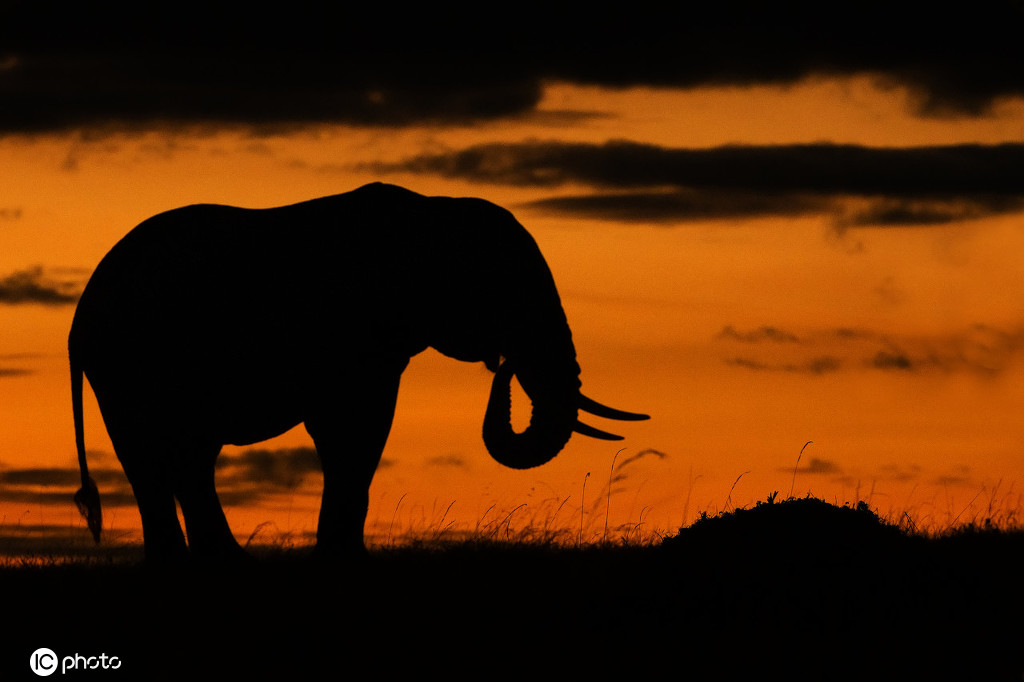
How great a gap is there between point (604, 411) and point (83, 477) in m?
5.90

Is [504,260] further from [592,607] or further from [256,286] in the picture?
[592,607]

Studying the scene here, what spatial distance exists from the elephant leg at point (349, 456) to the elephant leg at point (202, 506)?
1076mm

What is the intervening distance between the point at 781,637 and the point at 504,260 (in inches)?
236

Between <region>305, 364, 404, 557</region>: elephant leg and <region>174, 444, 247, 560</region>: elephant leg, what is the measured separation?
108 centimetres

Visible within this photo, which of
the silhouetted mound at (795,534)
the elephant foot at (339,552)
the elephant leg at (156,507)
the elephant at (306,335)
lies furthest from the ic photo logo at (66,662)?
the silhouetted mound at (795,534)

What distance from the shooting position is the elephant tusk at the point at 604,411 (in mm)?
15297

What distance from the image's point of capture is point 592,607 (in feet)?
37.8

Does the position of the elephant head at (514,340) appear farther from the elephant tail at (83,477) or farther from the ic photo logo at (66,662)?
the ic photo logo at (66,662)

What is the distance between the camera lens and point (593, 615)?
11.4m

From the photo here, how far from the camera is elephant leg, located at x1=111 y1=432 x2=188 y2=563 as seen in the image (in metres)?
15.3

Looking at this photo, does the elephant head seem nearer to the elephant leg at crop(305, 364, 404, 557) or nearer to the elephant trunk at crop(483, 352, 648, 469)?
the elephant trunk at crop(483, 352, 648, 469)

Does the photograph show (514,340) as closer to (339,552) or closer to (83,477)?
(339,552)

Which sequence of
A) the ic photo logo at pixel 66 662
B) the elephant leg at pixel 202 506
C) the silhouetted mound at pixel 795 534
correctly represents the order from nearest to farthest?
the ic photo logo at pixel 66 662
the silhouetted mound at pixel 795 534
the elephant leg at pixel 202 506

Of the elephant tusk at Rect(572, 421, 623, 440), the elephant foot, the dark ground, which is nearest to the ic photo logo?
the dark ground
